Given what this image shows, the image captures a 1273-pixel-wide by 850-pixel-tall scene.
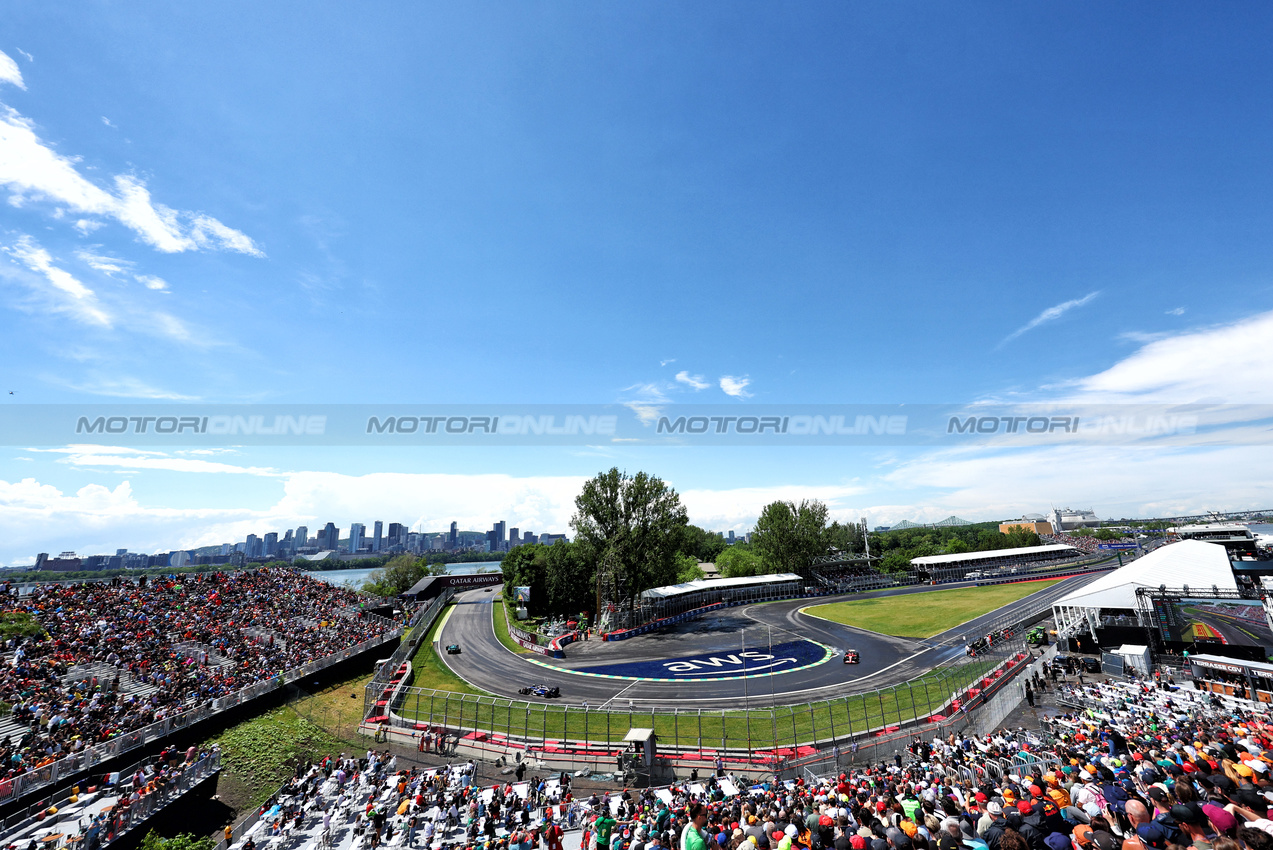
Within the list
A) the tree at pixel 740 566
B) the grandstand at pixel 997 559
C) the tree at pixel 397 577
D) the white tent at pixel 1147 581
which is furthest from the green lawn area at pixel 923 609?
the tree at pixel 397 577

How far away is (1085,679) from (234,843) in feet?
126

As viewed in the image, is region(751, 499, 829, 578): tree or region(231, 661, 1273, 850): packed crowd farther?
region(751, 499, 829, 578): tree

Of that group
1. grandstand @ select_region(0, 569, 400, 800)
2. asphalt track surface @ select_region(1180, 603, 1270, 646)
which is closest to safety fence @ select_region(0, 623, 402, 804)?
grandstand @ select_region(0, 569, 400, 800)

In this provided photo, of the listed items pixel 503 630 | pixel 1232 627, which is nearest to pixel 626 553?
pixel 503 630

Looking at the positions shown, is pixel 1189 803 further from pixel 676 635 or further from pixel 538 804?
pixel 676 635

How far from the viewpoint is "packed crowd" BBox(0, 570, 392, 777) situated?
73.5 ft

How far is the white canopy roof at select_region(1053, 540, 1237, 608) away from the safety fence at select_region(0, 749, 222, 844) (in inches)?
1872

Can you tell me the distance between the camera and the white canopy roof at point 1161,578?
31656mm

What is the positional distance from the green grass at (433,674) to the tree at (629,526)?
66.0 feet

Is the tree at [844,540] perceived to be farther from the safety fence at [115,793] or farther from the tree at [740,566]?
the safety fence at [115,793]

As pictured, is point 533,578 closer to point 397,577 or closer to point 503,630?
point 503,630

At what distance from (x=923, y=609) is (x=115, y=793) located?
6735 cm

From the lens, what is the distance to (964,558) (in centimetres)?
9688

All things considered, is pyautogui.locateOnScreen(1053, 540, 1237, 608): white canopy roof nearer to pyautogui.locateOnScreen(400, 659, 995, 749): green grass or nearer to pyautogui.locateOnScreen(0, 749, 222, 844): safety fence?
pyautogui.locateOnScreen(400, 659, 995, 749): green grass
